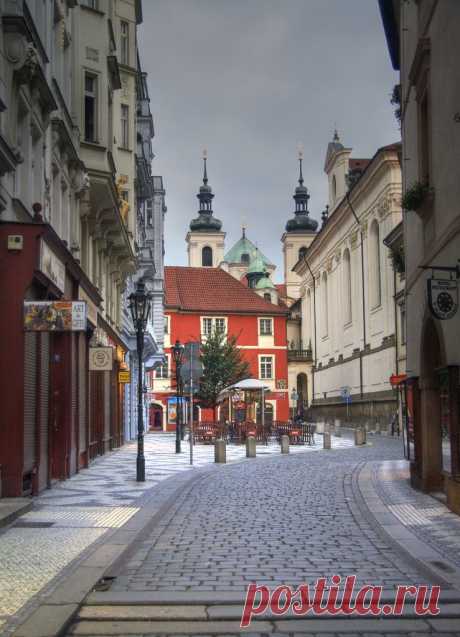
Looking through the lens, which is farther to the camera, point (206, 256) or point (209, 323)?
point (206, 256)

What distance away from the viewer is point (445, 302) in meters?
11.9

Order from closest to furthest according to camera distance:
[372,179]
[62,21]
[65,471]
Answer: [65,471] → [62,21] → [372,179]

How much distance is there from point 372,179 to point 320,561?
147 ft

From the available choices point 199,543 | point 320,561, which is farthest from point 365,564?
point 199,543

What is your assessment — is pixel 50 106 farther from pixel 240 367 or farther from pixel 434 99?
pixel 240 367

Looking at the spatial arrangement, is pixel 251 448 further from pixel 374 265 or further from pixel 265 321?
pixel 265 321

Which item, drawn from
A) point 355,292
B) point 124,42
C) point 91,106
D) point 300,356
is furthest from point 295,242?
point 91,106

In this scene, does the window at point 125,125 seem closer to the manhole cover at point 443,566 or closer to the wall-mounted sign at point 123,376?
the wall-mounted sign at point 123,376

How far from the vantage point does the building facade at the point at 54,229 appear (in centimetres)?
1343

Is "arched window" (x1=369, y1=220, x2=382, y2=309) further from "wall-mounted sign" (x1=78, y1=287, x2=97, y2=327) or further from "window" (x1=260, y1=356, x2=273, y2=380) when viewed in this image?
"wall-mounted sign" (x1=78, y1=287, x2=97, y2=327)

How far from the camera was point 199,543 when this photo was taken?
33.5 ft

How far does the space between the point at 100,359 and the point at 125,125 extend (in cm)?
1552

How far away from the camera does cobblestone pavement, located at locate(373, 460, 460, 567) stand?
9.89m

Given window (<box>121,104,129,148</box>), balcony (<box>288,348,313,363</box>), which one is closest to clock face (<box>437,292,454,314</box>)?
window (<box>121,104,129,148</box>)
